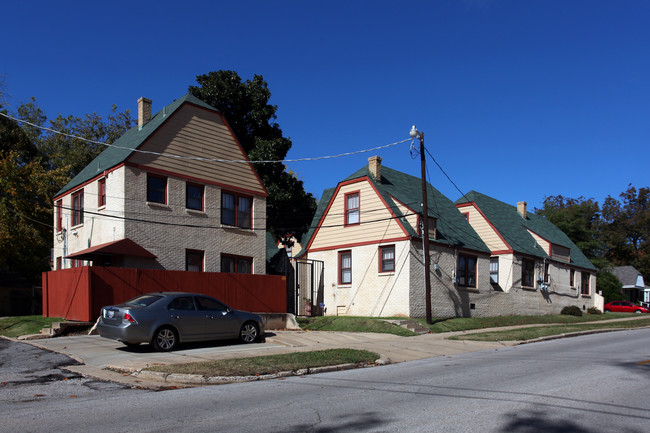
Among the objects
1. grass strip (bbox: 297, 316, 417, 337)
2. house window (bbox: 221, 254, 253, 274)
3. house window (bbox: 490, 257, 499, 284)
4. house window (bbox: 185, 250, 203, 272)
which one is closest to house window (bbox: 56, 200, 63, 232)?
house window (bbox: 185, 250, 203, 272)

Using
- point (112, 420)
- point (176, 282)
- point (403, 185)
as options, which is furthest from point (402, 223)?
point (112, 420)

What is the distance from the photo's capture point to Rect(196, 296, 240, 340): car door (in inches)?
583

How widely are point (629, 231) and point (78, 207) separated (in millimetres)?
74715

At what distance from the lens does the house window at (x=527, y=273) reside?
108ft

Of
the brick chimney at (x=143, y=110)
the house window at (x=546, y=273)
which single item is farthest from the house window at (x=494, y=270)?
the brick chimney at (x=143, y=110)

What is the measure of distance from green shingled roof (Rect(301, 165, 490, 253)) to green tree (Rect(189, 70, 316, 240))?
2054 mm

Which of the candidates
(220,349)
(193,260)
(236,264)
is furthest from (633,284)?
(220,349)

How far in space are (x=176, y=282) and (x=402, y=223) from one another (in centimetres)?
1052

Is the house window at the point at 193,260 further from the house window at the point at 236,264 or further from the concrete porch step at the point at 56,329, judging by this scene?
the concrete porch step at the point at 56,329

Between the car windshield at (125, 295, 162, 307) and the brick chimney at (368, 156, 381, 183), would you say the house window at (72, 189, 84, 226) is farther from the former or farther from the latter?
the brick chimney at (368, 156, 381, 183)

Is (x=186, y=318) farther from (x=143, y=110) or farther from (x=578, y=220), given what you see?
(x=578, y=220)

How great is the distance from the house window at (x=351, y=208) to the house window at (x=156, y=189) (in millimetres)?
9326

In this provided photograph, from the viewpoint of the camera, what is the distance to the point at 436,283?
25.8 m

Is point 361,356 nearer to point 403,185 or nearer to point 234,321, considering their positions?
point 234,321
